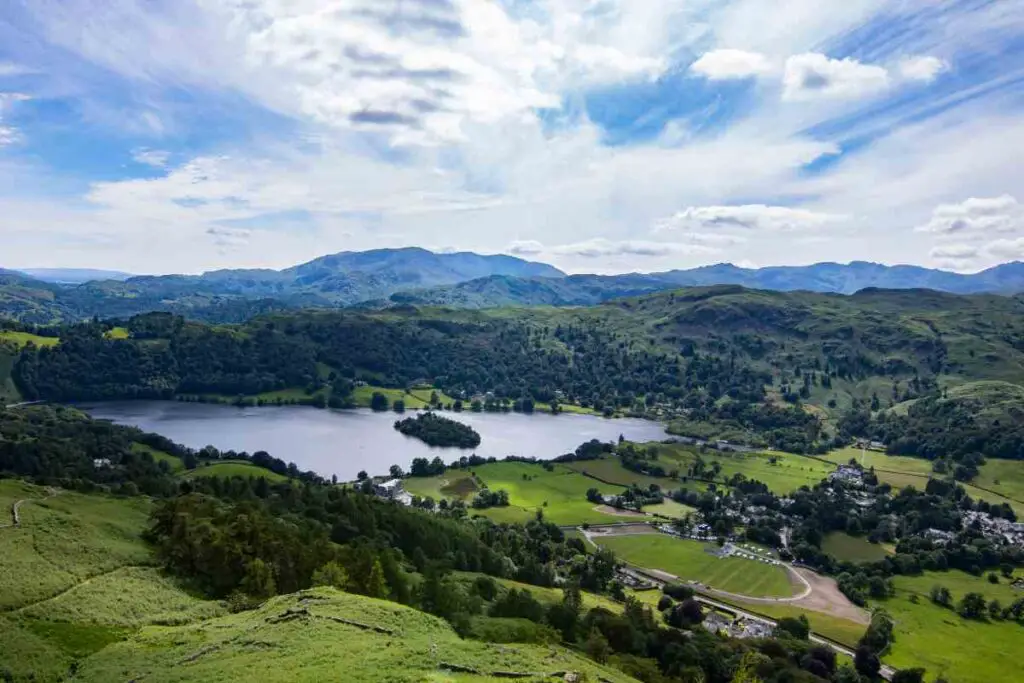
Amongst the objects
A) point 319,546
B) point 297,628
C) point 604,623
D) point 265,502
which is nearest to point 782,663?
point 604,623

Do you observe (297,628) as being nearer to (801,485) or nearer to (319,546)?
(319,546)

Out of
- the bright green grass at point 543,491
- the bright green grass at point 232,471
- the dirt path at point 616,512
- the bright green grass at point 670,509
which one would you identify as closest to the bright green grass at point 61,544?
the bright green grass at point 232,471

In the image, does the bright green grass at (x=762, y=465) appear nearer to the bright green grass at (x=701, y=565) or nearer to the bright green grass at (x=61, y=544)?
the bright green grass at (x=701, y=565)

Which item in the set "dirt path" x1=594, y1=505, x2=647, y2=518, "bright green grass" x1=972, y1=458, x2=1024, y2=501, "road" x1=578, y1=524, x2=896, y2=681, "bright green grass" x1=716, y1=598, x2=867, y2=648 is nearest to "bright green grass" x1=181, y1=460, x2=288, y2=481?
"dirt path" x1=594, y1=505, x2=647, y2=518

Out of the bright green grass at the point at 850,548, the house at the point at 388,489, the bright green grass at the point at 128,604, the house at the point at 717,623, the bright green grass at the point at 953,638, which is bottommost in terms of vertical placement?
the bright green grass at the point at 953,638

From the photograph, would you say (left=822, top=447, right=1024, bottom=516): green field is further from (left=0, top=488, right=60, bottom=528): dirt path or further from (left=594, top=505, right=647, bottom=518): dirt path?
(left=0, top=488, right=60, bottom=528): dirt path
